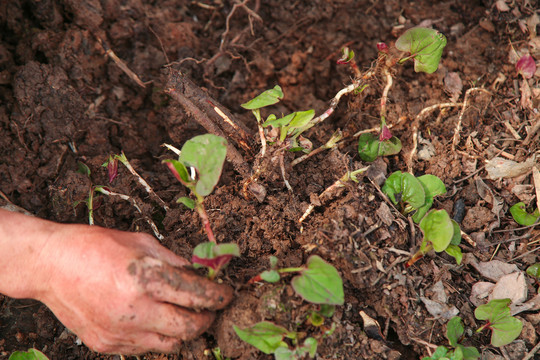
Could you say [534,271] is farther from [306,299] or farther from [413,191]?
[306,299]

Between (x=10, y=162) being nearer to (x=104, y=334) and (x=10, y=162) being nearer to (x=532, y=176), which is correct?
(x=104, y=334)

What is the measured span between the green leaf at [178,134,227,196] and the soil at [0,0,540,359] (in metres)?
0.32

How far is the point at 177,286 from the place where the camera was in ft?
4.38

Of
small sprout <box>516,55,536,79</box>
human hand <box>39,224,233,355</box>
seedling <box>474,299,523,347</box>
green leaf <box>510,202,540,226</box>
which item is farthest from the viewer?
small sprout <box>516,55,536,79</box>

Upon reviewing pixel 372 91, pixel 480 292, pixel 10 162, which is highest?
pixel 372 91

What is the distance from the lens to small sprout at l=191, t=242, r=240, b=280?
52.9 inches

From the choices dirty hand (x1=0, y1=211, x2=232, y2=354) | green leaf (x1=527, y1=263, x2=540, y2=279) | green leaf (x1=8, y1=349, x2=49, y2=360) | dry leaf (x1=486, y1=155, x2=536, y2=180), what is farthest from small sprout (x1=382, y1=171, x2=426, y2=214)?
green leaf (x1=8, y1=349, x2=49, y2=360)

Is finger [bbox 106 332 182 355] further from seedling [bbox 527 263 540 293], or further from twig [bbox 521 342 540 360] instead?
seedling [bbox 527 263 540 293]

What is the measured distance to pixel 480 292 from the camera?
1.66 meters

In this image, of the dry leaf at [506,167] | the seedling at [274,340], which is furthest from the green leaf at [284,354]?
the dry leaf at [506,167]

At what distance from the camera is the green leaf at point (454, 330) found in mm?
1498

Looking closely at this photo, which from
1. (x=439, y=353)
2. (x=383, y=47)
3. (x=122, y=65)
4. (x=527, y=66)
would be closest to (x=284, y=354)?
(x=439, y=353)

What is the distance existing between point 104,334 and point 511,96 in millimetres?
2122

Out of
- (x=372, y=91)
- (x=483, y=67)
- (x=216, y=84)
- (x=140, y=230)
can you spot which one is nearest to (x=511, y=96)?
(x=483, y=67)
